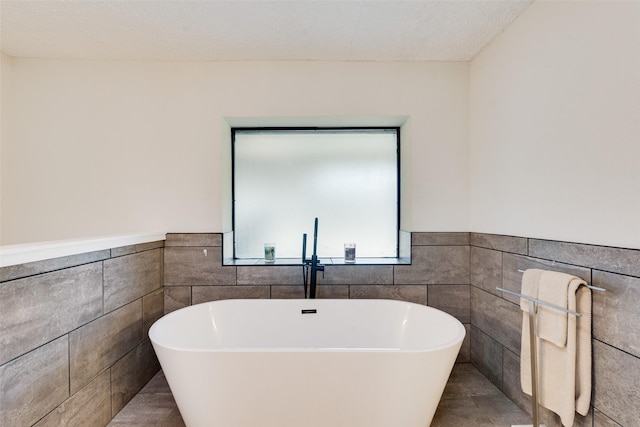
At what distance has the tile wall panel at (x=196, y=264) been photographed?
228 cm

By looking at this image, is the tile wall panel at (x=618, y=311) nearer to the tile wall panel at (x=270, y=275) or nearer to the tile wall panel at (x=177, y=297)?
the tile wall panel at (x=270, y=275)

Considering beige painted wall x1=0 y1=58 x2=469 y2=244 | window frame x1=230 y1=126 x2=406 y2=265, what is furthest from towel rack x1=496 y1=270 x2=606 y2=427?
window frame x1=230 y1=126 x2=406 y2=265

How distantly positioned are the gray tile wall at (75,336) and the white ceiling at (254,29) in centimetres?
145

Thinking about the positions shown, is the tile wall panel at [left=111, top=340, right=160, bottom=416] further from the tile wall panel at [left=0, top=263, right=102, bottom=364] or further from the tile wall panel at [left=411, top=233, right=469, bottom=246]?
the tile wall panel at [left=411, top=233, right=469, bottom=246]

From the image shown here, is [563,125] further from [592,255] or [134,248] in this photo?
[134,248]

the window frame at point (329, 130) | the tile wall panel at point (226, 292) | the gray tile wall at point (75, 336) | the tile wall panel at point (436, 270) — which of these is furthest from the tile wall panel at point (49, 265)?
the tile wall panel at point (436, 270)

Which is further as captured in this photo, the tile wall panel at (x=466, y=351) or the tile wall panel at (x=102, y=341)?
the tile wall panel at (x=466, y=351)

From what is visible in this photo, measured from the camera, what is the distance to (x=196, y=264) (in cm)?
229

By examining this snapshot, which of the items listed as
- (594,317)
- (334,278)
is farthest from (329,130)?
(594,317)

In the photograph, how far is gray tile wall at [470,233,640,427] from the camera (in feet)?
3.83

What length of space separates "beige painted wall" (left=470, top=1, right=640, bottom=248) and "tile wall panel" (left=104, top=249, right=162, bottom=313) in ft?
8.15

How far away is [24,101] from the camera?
223 centimetres

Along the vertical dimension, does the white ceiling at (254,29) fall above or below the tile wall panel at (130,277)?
above

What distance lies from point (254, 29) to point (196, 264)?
176 cm
